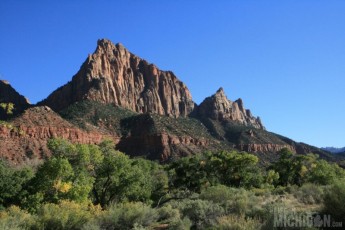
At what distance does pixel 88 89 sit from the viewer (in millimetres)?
164125

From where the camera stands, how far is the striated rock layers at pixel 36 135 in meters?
86.9

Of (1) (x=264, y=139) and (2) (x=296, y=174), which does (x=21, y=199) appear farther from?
(1) (x=264, y=139)

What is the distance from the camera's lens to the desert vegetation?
14.8m

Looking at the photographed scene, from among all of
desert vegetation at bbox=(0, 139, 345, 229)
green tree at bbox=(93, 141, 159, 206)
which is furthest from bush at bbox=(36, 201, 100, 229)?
green tree at bbox=(93, 141, 159, 206)

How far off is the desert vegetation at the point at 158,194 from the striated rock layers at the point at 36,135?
33093mm

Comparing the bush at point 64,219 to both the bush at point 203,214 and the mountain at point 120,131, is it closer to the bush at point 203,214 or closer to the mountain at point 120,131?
the bush at point 203,214

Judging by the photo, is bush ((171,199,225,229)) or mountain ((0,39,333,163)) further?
mountain ((0,39,333,163))

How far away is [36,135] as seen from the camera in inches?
3989

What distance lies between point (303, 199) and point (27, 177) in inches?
869

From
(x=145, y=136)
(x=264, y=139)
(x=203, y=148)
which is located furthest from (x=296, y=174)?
(x=264, y=139)

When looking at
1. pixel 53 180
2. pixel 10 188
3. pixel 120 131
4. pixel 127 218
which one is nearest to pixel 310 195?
pixel 127 218

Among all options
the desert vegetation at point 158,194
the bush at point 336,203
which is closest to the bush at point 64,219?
the desert vegetation at point 158,194

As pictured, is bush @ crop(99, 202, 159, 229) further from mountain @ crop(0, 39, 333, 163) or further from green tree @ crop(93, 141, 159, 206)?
mountain @ crop(0, 39, 333, 163)

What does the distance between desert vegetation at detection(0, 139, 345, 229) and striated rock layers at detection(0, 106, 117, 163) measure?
3309 centimetres
